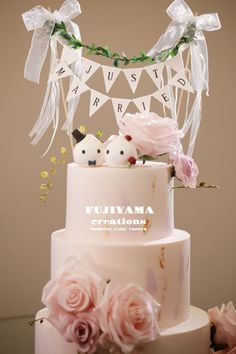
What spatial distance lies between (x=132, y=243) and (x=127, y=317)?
9.7 inches

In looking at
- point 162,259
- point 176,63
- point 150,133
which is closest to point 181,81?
point 176,63

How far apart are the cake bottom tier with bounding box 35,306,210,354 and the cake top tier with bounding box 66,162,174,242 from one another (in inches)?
11.2

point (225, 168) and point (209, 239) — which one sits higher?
point (225, 168)

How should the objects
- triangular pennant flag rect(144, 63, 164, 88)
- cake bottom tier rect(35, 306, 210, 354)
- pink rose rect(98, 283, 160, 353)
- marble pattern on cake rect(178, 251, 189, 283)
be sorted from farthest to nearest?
triangular pennant flag rect(144, 63, 164, 88) → marble pattern on cake rect(178, 251, 189, 283) → cake bottom tier rect(35, 306, 210, 354) → pink rose rect(98, 283, 160, 353)

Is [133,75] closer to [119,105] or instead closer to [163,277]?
[119,105]

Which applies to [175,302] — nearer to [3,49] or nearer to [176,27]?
[176,27]

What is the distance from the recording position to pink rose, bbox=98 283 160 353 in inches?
71.6

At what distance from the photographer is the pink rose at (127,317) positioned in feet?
5.97

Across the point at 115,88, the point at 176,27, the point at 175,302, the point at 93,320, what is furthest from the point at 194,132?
→ the point at 115,88

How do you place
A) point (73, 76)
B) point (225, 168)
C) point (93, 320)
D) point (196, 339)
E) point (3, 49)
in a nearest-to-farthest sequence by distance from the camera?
point (93, 320) → point (196, 339) → point (73, 76) → point (3, 49) → point (225, 168)

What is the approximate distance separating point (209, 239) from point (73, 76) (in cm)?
172

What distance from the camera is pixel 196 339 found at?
2035 mm

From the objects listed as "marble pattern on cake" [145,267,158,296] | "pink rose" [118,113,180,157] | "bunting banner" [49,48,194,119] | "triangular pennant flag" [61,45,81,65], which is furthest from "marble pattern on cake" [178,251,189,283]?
"triangular pennant flag" [61,45,81,65]

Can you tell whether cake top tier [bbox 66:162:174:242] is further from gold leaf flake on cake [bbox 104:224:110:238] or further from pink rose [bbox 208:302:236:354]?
pink rose [bbox 208:302:236:354]
